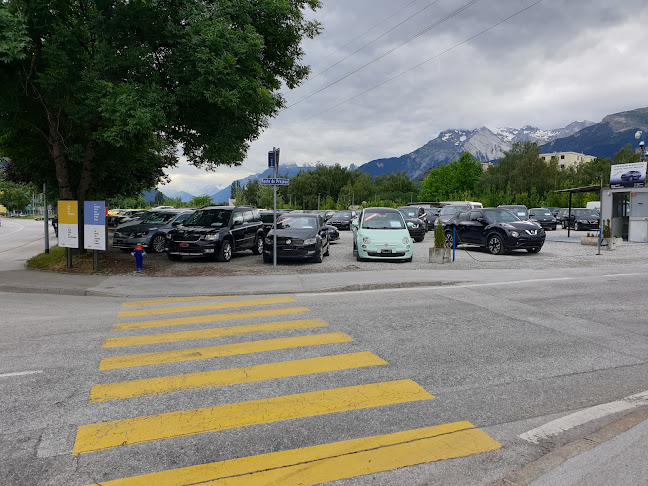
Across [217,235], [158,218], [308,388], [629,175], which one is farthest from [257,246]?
[629,175]

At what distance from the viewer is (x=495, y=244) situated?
17.6 m

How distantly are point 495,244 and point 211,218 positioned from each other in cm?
1116

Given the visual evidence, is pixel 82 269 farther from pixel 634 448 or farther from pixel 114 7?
pixel 634 448

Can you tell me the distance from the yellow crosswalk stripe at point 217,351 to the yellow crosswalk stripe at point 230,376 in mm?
538

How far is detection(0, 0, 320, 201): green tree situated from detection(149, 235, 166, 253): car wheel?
4.14m

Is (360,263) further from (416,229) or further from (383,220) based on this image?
(416,229)

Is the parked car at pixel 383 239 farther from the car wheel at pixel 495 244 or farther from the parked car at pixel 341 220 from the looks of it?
the parked car at pixel 341 220

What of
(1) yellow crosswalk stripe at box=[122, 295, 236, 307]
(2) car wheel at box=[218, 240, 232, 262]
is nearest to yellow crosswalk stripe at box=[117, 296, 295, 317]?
(1) yellow crosswalk stripe at box=[122, 295, 236, 307]

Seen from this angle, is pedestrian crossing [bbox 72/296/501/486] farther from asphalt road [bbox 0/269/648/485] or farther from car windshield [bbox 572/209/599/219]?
car windshield [bbox 572/209/599/219]

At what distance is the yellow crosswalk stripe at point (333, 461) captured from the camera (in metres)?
2.86

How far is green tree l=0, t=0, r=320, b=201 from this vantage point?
10141mm

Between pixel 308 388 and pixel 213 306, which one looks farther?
pixel 213 306

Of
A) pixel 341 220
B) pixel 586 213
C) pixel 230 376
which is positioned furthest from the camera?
pixel 341 220

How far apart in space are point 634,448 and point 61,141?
15.8m
